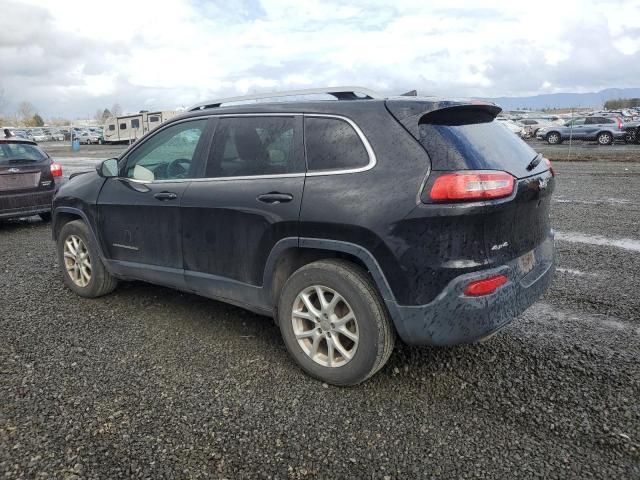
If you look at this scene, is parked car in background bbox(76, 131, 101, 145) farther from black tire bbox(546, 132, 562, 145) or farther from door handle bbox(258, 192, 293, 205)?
door handle bbox(258, 192, 293, 205)

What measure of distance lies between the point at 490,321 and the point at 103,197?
341cm

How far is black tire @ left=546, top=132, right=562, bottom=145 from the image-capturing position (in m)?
32.5

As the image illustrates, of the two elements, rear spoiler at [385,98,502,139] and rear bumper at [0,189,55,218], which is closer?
rear spoiler at [385,98,502,139]

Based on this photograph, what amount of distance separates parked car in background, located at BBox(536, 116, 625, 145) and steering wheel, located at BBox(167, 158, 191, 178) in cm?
2872

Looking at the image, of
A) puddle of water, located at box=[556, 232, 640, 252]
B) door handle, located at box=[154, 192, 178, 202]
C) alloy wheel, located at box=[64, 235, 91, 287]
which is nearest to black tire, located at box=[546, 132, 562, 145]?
puddle of water, located at box=[556, 232, 640, 252]

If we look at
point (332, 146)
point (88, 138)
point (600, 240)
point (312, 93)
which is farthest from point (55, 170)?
point (88, 138)

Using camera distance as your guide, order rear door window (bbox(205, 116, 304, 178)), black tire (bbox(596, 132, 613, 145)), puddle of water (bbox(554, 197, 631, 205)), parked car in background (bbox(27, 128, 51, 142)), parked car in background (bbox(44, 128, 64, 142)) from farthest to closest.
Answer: parked car in background (bbox(44, 128, 64, 142)), parked car in background (bbox(27, 128, 51, 142)), black tire (bbox(596, 132, 613, 145)), puddle of water (bbox(554, 197, 631, 205)), rear door window (bbox(205, 116, 304, 178))

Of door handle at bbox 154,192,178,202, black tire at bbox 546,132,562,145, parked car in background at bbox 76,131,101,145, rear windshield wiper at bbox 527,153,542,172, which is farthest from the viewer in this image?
parked car in background at bbox 76,131,101,145

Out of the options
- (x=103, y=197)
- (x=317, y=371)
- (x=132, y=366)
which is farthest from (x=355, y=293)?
(x=103, y=197)

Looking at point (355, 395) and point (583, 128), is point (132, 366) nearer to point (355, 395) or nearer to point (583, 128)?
point (355, 395)

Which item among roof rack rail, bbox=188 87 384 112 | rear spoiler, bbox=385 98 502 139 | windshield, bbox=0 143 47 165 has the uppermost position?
roof rack rail, bbox=188 87 384 112

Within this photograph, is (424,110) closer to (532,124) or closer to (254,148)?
(254,148)

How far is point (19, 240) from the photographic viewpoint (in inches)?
316

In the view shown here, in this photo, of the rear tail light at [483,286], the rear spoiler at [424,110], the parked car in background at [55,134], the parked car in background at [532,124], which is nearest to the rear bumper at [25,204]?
the rear spoiler at [424,110]
